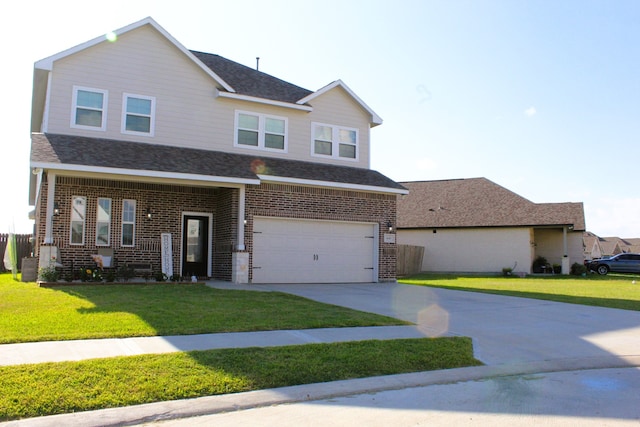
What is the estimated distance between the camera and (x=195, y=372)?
250 inches

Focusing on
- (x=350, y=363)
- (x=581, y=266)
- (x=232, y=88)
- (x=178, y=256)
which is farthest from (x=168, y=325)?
(x=581, y=266)

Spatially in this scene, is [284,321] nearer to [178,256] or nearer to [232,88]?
[178,256]

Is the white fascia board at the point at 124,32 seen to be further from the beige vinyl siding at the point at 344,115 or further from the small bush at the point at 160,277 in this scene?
the small bush at the point at 160,277

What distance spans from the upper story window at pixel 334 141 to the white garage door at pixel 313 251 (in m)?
2.93

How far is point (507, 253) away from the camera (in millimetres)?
33156

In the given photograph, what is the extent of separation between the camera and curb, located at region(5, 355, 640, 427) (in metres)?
5.09

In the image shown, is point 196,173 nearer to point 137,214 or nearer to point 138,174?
point 138,174

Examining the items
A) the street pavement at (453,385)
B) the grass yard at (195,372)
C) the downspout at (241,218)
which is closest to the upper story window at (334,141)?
the downspout at (241,218)

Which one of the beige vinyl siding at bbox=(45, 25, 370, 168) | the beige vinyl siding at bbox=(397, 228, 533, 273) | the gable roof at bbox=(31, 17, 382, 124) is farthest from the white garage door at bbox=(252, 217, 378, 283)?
the beige vinyl siding at bbox=(397, 228, 533, 273)

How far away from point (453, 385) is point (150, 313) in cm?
578

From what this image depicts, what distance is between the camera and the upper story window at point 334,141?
21.0m

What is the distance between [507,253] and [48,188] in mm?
25892

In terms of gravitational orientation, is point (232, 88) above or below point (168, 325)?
above

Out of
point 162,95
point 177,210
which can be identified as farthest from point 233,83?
point 177,210
